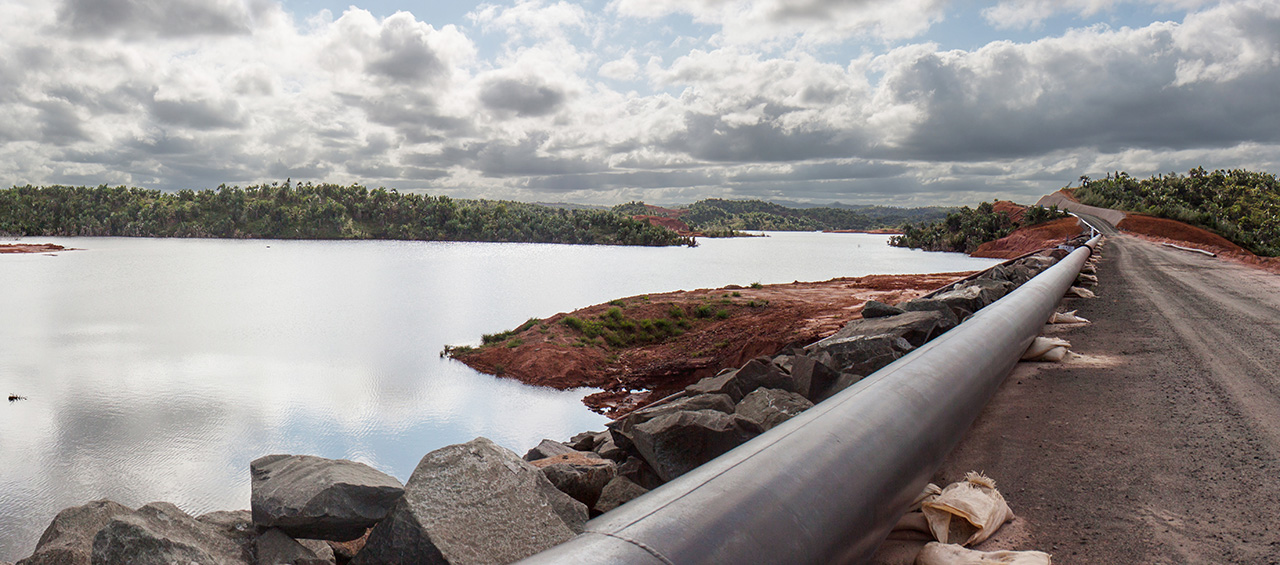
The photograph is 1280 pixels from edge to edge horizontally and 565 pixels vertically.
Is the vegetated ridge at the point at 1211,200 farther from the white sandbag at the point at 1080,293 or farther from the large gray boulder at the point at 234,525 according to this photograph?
the large gray boulder at the point at 234,525

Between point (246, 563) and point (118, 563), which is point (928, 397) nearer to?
point (246, 563)

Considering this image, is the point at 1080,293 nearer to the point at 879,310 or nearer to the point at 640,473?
the point at 879,310

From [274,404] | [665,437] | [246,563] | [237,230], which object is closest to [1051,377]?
[665,437]

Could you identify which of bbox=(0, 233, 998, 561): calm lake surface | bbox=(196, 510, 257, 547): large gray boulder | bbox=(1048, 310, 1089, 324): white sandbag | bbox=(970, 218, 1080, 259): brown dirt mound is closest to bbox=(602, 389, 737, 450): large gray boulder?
bbox=(196, 510, 257, 547): large gray boulder

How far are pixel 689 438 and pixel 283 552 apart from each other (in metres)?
1.98

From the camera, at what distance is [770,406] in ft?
13.9

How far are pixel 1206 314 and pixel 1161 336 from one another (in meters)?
2.97

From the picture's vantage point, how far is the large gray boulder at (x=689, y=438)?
3.46 m

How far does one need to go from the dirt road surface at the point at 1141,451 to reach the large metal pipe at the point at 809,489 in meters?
0.53

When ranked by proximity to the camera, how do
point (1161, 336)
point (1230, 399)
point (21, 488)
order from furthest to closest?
point (21, 488), point (1161, 336), point (1230, 399)

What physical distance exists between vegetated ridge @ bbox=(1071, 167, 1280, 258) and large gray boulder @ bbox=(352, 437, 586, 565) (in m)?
42.7

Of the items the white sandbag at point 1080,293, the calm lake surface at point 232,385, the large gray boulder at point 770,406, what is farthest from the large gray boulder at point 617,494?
the white sandbag at point 1080,293

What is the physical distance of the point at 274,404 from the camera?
14094 mm

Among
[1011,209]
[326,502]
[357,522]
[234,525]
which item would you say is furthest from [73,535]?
[1011,209]
